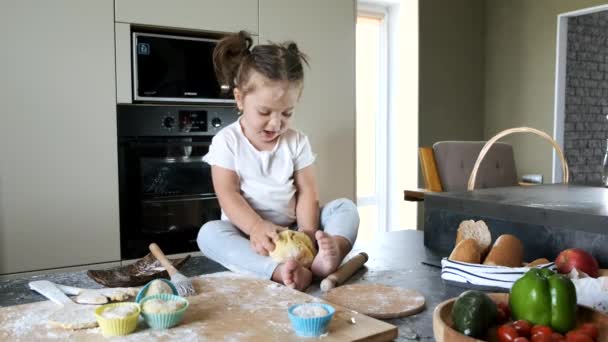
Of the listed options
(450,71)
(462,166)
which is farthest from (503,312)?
(450,71)

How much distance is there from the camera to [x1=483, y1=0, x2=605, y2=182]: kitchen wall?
3.42 m

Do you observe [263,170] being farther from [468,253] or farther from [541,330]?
[541,330]

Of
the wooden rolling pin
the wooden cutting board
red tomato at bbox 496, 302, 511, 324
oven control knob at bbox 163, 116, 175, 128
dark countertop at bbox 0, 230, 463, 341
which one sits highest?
oven control knob at bbox 163, 116, 175, 128

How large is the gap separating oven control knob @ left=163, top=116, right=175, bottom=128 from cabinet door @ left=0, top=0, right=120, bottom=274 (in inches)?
8.2

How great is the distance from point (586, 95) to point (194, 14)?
3031 millimetres

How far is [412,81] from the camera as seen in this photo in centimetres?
351

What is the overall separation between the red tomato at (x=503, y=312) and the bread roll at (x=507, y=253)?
0.29m

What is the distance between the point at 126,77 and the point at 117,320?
4.87 feet

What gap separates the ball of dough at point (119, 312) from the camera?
28.8 inches

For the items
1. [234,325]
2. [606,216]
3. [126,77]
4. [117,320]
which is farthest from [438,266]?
[126,77]

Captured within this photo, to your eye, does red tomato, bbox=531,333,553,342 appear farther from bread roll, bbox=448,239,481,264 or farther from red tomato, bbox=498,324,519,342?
bread roll, bbox=448,239,481,264

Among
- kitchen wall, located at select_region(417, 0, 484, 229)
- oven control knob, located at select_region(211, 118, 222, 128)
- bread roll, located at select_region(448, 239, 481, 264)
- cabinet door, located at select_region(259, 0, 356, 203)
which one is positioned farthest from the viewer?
kitchen wall, located at select_region(417, 0, 484, 229)

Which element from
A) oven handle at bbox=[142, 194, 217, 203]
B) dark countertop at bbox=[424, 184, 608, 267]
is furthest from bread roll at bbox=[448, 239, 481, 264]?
oven handle at bbox=[142, 194, 217, 203]

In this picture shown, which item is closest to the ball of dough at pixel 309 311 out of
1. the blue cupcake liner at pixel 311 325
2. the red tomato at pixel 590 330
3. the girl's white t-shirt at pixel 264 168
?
the blue cupcake liner at pixel 311 325
